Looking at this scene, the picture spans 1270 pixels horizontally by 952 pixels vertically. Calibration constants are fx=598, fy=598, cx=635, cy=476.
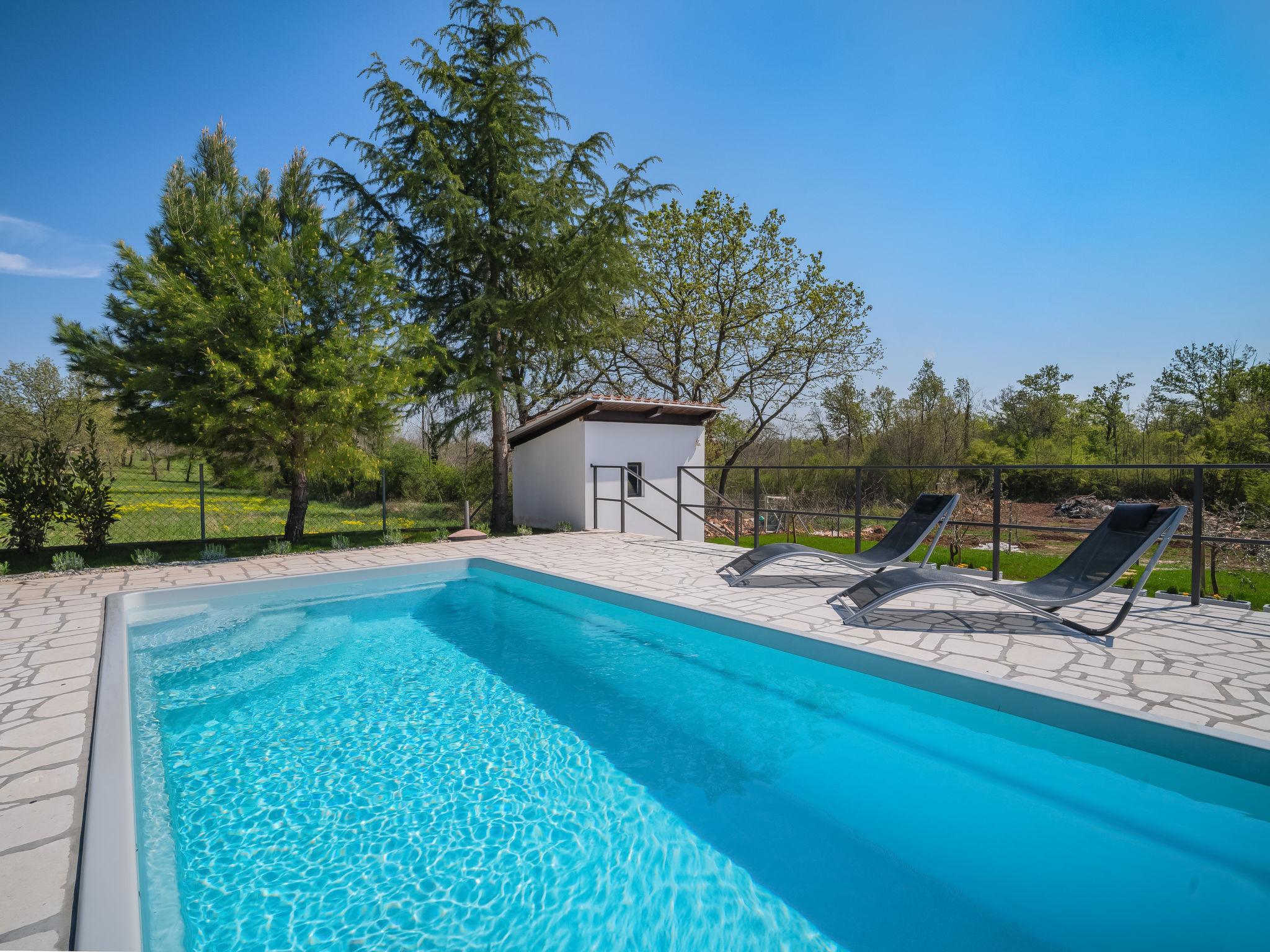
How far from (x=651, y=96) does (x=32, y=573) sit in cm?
1323

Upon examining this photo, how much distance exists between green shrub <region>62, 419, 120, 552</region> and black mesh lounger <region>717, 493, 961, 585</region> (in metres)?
9.13

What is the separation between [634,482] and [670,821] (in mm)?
10970

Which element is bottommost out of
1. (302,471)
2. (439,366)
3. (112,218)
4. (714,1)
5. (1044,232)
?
(302,471)

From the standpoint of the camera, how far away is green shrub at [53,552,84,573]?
777cm

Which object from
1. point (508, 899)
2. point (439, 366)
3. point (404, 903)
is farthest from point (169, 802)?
point (439, 366)

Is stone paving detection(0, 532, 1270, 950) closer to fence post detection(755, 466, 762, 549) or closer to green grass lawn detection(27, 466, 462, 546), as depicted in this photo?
fence post detection(755, 466, 762, 549)

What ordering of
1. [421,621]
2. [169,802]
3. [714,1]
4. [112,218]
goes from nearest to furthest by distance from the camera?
1. [169,802]
2. [421,621]
3. [714,1]
4. [112,218]

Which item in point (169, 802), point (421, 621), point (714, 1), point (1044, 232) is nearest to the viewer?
point (169, 802)

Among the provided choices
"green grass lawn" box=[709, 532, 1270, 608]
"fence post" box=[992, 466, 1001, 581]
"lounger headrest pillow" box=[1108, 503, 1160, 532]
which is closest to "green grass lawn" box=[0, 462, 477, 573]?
"green grass lawn" box=[709, 532, 1270, 608]

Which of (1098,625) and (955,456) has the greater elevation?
(955,456)

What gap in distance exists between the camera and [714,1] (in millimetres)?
9484

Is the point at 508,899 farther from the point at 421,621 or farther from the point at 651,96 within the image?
the point at 651,96

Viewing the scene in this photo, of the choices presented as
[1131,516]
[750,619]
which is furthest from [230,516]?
[1131,516]

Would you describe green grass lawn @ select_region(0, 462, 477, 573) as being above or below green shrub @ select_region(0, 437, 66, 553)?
below
